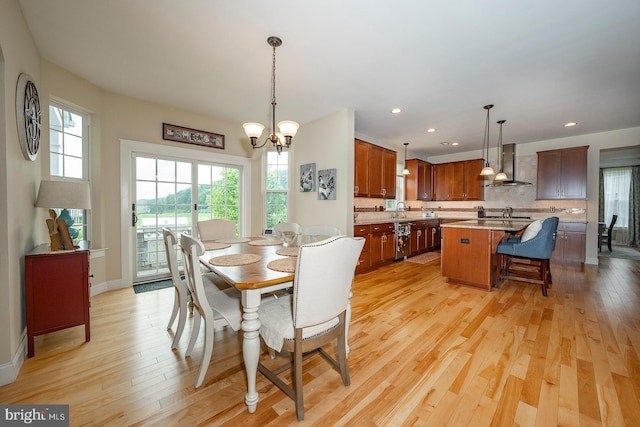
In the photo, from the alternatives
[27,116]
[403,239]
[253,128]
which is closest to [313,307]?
[253,128]

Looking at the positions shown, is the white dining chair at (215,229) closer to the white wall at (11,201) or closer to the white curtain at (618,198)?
the white wall at (11,201)

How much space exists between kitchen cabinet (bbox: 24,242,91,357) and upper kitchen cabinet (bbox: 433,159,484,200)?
7.08 m

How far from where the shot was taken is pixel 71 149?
301 cm

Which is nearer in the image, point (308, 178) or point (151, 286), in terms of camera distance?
point (151, 286)

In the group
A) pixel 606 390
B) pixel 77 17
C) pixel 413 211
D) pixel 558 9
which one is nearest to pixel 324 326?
pixel 606 390

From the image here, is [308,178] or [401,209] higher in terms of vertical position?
[308,178]

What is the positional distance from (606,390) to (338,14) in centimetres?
311

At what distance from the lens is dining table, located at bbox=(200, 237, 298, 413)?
4.54 feet

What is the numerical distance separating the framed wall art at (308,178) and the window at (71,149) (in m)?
2.93

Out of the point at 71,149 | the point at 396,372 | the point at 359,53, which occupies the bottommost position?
the point at 396,372

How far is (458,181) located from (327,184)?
4249mm

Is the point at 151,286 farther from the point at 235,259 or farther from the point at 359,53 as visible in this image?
the point at 359,53

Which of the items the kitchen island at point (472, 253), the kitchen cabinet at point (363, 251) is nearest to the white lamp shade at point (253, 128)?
the kitchen cabinet at point (363, 251)

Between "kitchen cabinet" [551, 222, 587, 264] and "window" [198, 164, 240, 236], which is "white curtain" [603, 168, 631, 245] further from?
"window" [198, 164, 240, 236]
